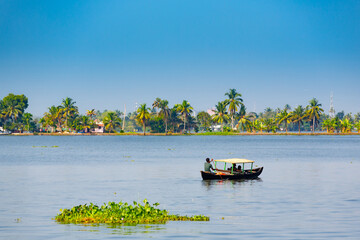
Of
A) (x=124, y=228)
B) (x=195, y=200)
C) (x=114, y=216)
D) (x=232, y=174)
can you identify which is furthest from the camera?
(x=232, y=174)

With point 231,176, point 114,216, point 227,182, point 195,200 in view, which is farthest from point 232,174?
point 114,216

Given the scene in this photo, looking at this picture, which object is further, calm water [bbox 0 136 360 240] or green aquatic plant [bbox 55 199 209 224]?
green aquatic plant [bbox 55 199 209 224]

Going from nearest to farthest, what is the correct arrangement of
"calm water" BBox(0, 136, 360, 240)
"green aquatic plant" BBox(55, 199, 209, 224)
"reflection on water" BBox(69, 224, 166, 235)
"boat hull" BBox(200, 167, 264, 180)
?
"reflection on water" BBox(69, 224, 166, 235), "calm water" BBox(0, 136, 360, 240), "green aquatic plant" BBox(55, 199, 209, 224), "boat hull" BBox(200, 167, 264, 180)

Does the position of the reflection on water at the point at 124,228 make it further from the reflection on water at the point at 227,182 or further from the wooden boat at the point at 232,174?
the wooden boat at the point at 232,174

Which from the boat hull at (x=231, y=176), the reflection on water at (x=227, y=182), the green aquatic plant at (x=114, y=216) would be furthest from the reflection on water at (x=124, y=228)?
the boat hull at (x=231, y=176)

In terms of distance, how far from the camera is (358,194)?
42.4 meters

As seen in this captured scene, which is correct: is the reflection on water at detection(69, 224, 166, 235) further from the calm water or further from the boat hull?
the boat hull

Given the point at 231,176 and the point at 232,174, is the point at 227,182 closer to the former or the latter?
the point at 231,176

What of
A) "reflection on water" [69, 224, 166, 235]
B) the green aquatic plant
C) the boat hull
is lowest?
"reflection on water" [69, 224, 166, 235]

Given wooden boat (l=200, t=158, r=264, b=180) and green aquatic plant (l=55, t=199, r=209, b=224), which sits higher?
wooden boat (l=200, t=158, r=264, b=180)

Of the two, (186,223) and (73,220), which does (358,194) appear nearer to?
(186,223)

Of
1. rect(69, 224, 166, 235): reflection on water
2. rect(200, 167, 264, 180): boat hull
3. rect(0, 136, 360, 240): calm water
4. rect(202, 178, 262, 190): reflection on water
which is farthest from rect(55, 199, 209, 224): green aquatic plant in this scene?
rect(200, 167, 264, 180): boat hull

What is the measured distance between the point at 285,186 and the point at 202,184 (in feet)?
23.5

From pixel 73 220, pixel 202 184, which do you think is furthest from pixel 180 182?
pixel 73 220
